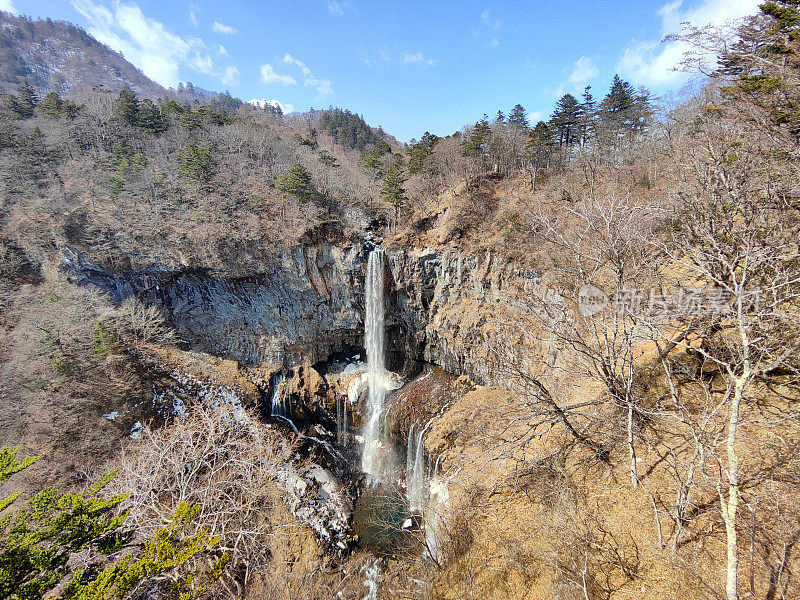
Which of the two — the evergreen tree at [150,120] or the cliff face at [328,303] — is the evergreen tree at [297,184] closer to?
the cliff face at [328,303]

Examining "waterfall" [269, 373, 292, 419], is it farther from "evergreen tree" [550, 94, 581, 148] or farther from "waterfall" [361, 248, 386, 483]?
"evergreen tree" [550, 94, 581, 148]

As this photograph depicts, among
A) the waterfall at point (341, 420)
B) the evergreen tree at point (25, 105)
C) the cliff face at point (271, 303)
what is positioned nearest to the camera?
the waterfall at point (341, 420)

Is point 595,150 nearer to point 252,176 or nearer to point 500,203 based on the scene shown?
point 500,203

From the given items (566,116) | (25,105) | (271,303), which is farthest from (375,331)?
(25,105)

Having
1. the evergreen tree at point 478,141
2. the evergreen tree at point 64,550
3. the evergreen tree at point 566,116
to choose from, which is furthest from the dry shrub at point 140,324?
the evergreen tree at point 566,116

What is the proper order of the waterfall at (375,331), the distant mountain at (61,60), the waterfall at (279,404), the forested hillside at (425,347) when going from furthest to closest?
the distant mountain at (61,60) < the waterfall at (375,331) < the waterfall at (279,404) < the forested hillside at (425,347)

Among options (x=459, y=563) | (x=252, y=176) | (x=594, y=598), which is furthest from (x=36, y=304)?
(x=594, y=598)

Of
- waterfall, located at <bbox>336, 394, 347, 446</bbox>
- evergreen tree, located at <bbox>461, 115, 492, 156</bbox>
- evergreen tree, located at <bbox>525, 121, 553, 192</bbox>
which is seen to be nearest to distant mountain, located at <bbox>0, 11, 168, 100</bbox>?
evergreen tree, located at <bbox>461, 115, 492, 156</bbox>
